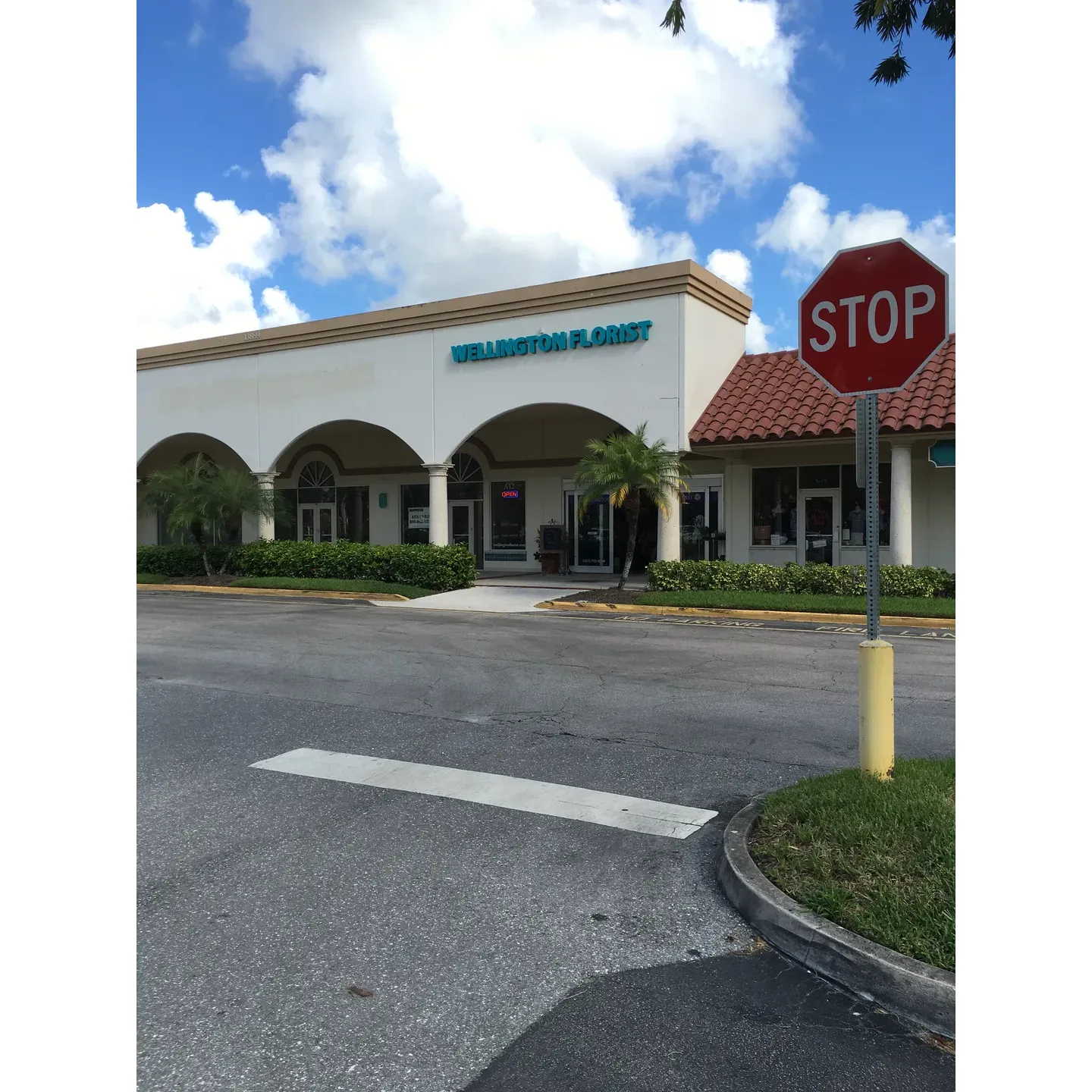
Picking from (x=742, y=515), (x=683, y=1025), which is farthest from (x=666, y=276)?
(x=683, y=1025)

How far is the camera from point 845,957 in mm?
3578

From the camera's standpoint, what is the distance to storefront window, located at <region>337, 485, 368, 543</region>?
29078mm

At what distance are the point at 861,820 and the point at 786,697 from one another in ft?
14.2

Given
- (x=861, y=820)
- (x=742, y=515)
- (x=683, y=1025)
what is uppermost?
(x=742, y=515)

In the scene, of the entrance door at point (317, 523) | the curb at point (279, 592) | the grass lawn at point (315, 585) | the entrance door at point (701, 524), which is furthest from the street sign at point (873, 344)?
the entrance door at point (317, 523)

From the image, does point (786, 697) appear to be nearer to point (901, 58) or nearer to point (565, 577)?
point (901, 58)

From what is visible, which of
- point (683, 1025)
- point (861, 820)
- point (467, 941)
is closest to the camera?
point (683, 1025)

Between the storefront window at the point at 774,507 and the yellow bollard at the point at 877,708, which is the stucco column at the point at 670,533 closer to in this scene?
the storefront window at the point at 774,507

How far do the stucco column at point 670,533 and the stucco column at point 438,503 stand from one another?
225 inches

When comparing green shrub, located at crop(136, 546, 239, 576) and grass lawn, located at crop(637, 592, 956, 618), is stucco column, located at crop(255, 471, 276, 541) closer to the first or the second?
green shrub, located at crop(136, 546, 239, 576)

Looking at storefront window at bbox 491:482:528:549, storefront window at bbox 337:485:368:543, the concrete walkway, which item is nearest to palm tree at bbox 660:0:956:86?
the concrete walkway

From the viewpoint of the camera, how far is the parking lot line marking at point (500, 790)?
214 inches

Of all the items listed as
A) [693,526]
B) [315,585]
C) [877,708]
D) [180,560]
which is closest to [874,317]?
[877,708]

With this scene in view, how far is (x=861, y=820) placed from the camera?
181 inches
